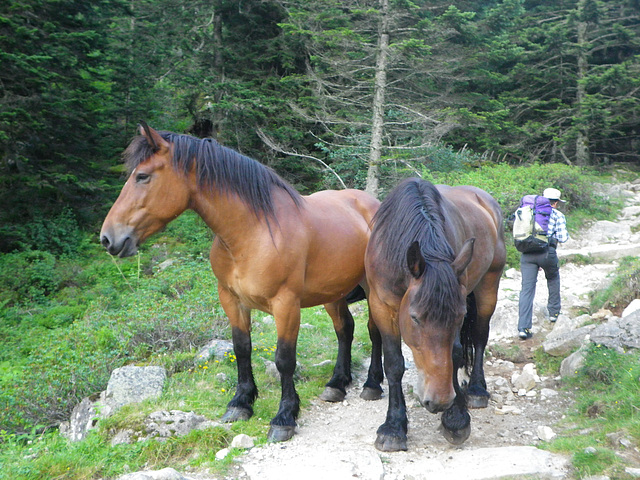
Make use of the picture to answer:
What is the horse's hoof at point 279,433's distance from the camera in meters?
4.00

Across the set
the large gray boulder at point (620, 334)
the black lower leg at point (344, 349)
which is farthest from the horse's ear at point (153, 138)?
the large gray boulder at point (620, 334)

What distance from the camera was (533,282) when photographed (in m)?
7.13

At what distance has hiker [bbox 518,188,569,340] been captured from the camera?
701cm

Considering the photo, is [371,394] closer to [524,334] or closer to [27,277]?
[524,334]

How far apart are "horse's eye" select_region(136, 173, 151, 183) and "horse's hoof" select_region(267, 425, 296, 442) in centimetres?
228

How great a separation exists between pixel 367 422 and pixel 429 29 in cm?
1132

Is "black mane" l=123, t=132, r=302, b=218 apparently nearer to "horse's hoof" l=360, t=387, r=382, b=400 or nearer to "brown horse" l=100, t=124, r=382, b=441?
"brown horse" l=100, t=124, r=382, b=441

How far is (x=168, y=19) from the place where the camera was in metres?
15.4

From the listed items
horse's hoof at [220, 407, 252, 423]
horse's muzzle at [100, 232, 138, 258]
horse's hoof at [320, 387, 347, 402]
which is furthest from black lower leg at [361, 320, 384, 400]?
horse's muzzle at [100, 232, 138, 258]

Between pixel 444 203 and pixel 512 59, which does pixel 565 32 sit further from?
pixel 444 203

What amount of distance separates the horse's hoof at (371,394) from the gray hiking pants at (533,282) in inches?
116

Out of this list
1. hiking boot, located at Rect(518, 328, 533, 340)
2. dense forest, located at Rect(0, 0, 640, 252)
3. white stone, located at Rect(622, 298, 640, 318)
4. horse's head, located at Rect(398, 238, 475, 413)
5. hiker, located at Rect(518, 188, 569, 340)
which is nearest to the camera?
horse's head, located at Rect(398, 238, 475, 413)

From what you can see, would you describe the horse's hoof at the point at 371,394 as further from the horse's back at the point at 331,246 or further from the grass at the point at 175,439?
the horse's back at the point at 331,246

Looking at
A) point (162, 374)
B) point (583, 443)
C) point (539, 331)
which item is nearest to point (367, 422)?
point (583, 443)
